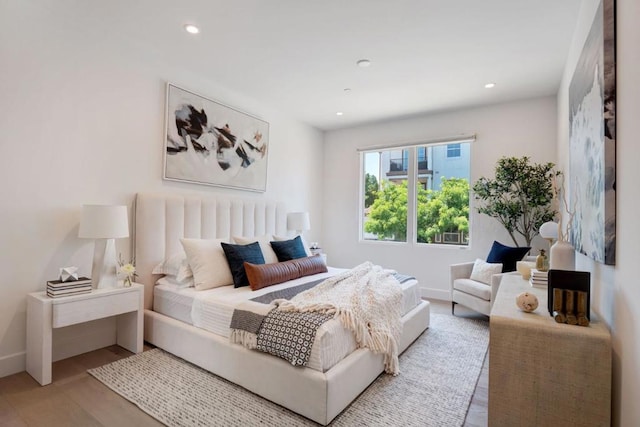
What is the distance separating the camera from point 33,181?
8.16ft

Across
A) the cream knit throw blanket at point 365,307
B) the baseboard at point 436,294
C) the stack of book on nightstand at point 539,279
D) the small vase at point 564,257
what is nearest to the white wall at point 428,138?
the baseboard at point 436,294

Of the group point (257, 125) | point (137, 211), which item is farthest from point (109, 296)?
point (257, 125)

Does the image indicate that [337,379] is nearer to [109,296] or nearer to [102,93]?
[109,296]

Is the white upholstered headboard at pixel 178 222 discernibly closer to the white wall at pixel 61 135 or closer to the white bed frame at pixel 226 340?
the white bed frame at pixel 226 340

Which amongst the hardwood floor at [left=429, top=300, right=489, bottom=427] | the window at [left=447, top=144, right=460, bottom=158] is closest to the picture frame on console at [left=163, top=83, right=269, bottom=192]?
the window at [left=447, top=144, right=460, bottom=158]

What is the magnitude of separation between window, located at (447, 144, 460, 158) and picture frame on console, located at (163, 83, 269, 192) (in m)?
2.70

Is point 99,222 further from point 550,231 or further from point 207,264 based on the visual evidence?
point 550,231

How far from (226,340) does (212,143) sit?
2.33 m

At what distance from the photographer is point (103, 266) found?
2670 mm

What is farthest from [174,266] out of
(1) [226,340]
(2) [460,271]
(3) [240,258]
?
(2) [460,271]

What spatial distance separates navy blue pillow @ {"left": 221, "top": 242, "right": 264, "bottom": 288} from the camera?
3.02m

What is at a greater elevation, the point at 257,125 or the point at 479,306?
the point at 257,125

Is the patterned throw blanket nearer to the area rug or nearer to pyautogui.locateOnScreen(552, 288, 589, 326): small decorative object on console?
the area rug

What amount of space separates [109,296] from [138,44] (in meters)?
2.32
